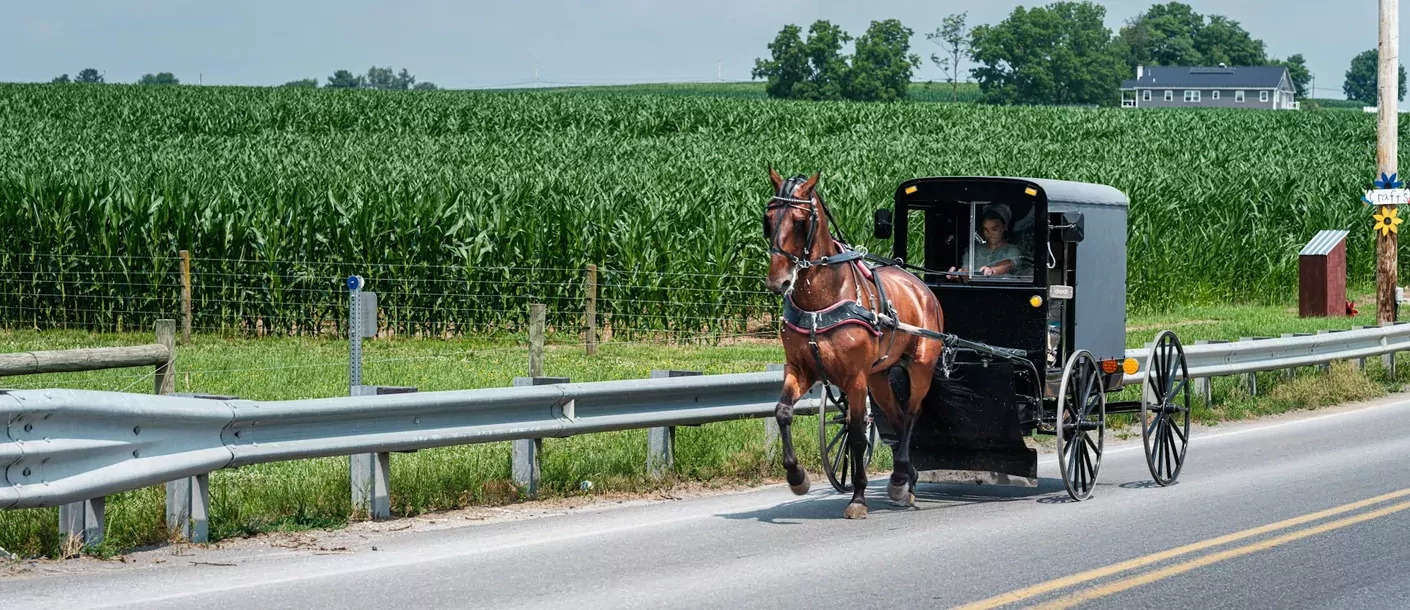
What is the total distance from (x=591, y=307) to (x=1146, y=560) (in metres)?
15.3

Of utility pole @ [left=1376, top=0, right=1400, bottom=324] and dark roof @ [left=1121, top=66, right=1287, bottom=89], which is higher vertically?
dark roof @ [left=1121, top=66, right=1287, bottom=89]

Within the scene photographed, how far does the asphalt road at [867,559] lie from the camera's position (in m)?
7.76

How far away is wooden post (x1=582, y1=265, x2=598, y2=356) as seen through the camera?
75.7 ft

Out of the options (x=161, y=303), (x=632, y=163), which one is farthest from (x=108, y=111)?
(x=161, y=303)

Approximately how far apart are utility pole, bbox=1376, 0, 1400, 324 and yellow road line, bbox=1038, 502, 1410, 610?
14.8m

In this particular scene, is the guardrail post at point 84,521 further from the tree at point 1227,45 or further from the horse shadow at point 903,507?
the tree at point 1227,45

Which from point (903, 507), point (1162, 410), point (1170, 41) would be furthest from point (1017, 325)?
point (1170, 41)

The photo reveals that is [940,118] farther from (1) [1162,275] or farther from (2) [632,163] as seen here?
(1) [1162,275]

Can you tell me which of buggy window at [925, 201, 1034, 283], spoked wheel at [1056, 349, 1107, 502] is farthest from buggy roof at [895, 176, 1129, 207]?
spoked wheel at [1056, 349, 1107, 502]

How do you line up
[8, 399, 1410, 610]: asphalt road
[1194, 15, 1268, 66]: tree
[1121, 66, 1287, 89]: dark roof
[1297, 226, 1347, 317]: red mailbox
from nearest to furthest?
[8, 399, 1410, 610]: asphalt road
[1297, 226, 1347, 317]: red mailbox
[1121, 66, 1287, 89]: dark roof
[1194, 15, 1268, 66]: tree

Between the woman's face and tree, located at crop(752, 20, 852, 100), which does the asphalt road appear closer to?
the woman's face

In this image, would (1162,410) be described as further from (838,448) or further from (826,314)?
(826,314)

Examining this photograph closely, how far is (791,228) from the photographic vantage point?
984 cm

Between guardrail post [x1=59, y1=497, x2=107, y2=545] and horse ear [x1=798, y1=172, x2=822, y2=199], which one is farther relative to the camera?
horse ear [x1=798, y1=172, x2=822, y2=199]
